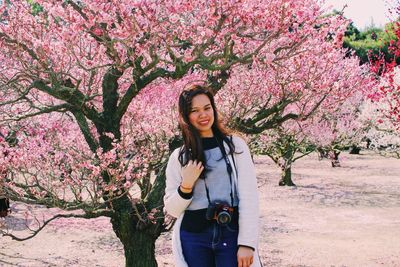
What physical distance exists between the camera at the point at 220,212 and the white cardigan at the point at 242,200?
0.08 meters

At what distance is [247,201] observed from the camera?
2936 mm

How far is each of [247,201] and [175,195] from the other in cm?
46

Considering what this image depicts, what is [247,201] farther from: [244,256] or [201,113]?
[201,113]

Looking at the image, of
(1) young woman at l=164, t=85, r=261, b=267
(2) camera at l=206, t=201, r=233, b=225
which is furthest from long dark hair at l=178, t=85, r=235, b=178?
(2) camera at l=206, t=201, r=233, b=225

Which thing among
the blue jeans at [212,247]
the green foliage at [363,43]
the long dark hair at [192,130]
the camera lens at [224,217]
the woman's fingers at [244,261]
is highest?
the green foliage at [363,43]

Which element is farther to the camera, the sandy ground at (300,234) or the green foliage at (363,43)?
the green foliage at (363,43)

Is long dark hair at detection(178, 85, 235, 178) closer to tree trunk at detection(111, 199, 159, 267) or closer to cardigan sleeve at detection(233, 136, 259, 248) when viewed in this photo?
cardigan sleeve at detection(233, 136, 259, 248)

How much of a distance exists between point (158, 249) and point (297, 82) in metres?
5.92

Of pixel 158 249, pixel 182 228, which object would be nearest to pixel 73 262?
pixel 158 249

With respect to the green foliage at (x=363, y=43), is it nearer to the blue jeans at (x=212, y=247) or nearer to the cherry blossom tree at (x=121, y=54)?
the cherry blossom tree at (x=121, y=54)

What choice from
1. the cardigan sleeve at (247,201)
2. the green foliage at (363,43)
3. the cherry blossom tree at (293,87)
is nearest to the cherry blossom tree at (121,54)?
the cherry blossom tree at (293,87)

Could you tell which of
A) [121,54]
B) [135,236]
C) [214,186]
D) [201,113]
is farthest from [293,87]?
[214,186]

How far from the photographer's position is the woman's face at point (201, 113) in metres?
3.14

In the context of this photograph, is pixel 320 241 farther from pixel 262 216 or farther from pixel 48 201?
pixel 48 201
